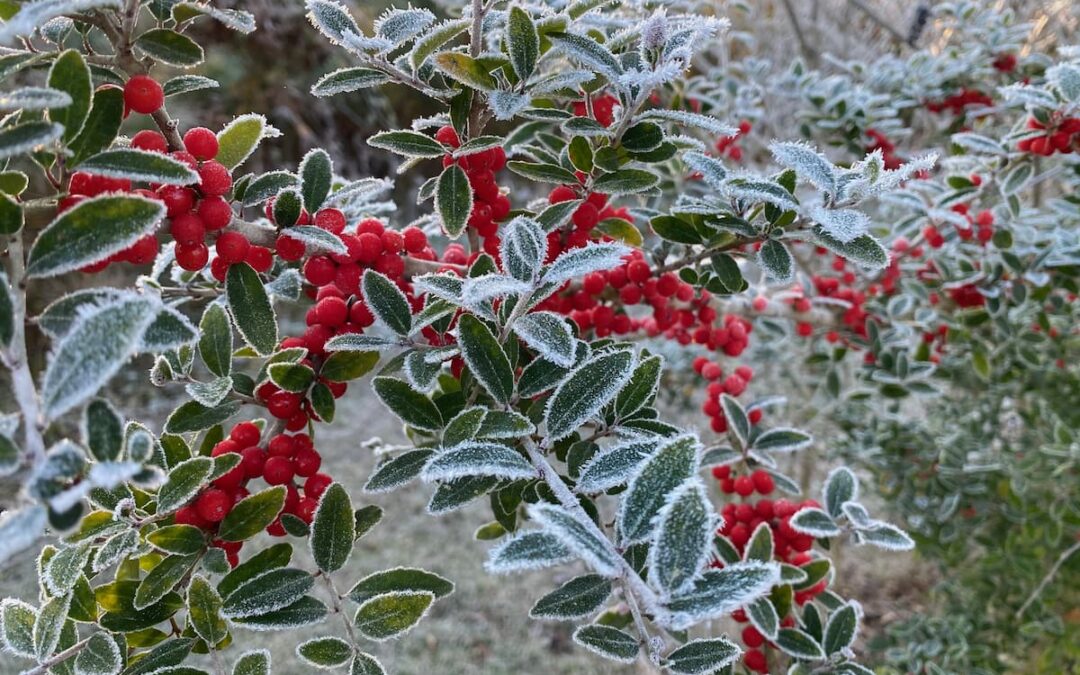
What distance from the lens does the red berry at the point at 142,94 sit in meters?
0.73

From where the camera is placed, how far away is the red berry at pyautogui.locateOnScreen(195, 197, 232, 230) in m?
0.76

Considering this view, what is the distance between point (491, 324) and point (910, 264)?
4.84 feet

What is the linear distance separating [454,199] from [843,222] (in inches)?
18.7

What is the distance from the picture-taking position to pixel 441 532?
3.86 m

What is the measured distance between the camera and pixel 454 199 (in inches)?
36.9

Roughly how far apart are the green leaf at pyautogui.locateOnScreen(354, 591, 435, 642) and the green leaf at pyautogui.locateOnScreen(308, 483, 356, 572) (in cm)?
6

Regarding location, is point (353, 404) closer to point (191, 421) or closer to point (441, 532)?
point (441, 532)

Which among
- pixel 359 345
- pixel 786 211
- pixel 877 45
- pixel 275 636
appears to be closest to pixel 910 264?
pixel 786 211

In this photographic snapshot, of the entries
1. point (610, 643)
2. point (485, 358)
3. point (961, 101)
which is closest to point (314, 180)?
point (485, 358)

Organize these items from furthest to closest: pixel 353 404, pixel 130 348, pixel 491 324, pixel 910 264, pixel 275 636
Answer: pixel 353 404 < pixel 275 636 < pixel 910 264 < pixel 491 324 < pixel 130 348

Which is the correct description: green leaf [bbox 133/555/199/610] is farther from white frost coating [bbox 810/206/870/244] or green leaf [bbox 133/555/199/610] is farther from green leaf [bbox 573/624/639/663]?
white frost coating [bbox 810/206/870/244]

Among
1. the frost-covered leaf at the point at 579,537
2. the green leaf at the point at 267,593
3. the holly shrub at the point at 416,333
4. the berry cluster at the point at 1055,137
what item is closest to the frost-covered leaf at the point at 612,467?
the holly shrub at the point at 416,333

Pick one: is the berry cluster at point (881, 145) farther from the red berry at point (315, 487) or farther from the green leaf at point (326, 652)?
the green leaf at point (326, 652)

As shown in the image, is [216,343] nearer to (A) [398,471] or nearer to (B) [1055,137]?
(A) [398,471]
